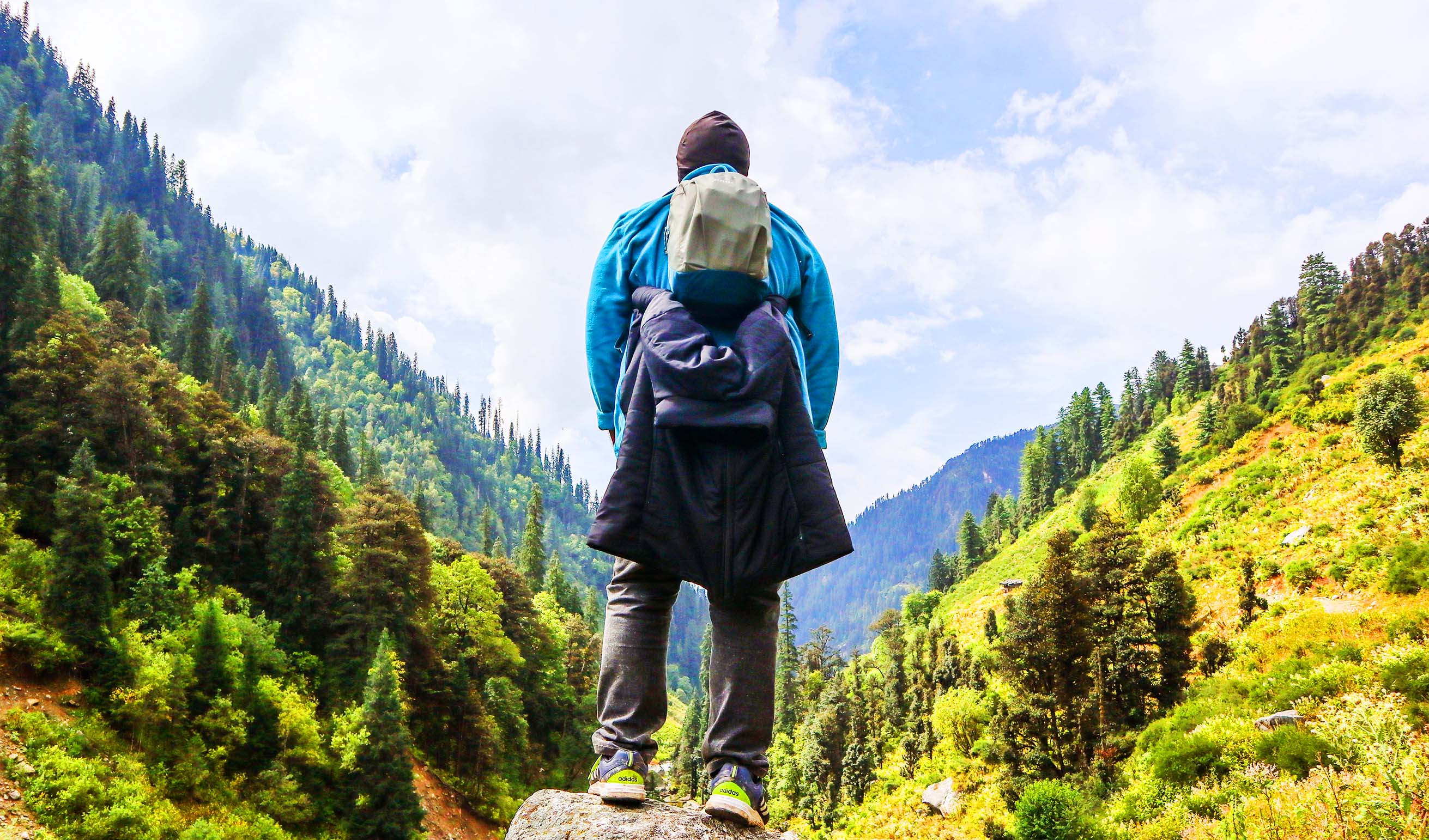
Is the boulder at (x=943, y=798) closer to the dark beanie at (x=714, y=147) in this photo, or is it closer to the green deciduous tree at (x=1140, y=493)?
the dark beanie at (x=714, y=147)

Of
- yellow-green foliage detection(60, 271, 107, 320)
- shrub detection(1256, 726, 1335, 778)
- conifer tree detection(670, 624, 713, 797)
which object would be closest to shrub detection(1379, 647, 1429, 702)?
shrub detection(1256, 726, 1335, 778)

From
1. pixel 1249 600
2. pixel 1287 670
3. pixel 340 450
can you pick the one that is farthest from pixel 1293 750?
pixel 340 450

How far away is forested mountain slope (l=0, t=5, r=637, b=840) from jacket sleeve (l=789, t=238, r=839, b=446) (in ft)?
114

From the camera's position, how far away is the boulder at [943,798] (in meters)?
28.6

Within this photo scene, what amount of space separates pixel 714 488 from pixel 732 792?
1.43m

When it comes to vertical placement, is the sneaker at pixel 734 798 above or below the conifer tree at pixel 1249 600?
below

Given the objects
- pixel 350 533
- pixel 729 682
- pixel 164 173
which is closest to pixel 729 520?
pixel 729 682

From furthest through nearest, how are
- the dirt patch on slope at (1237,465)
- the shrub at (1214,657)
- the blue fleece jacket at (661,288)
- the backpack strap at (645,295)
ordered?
the dirt patch on slope at (1237,465) → the shrub at (1214,657) → the blue fleece jacket at (661,288) → the backpack strap at (645,295)

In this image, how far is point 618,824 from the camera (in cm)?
351

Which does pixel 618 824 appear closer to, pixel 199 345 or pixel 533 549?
pixel 533 549

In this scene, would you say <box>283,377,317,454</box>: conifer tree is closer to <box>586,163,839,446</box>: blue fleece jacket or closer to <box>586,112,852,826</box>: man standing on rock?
<box>586,163,839,446</box>: blue fleece jacket

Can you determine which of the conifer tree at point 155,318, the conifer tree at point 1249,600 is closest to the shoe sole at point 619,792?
the conifer tree at point 1249,600

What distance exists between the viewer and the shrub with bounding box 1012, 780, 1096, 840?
16.7m

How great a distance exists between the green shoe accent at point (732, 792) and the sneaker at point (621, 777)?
1.17 feet
